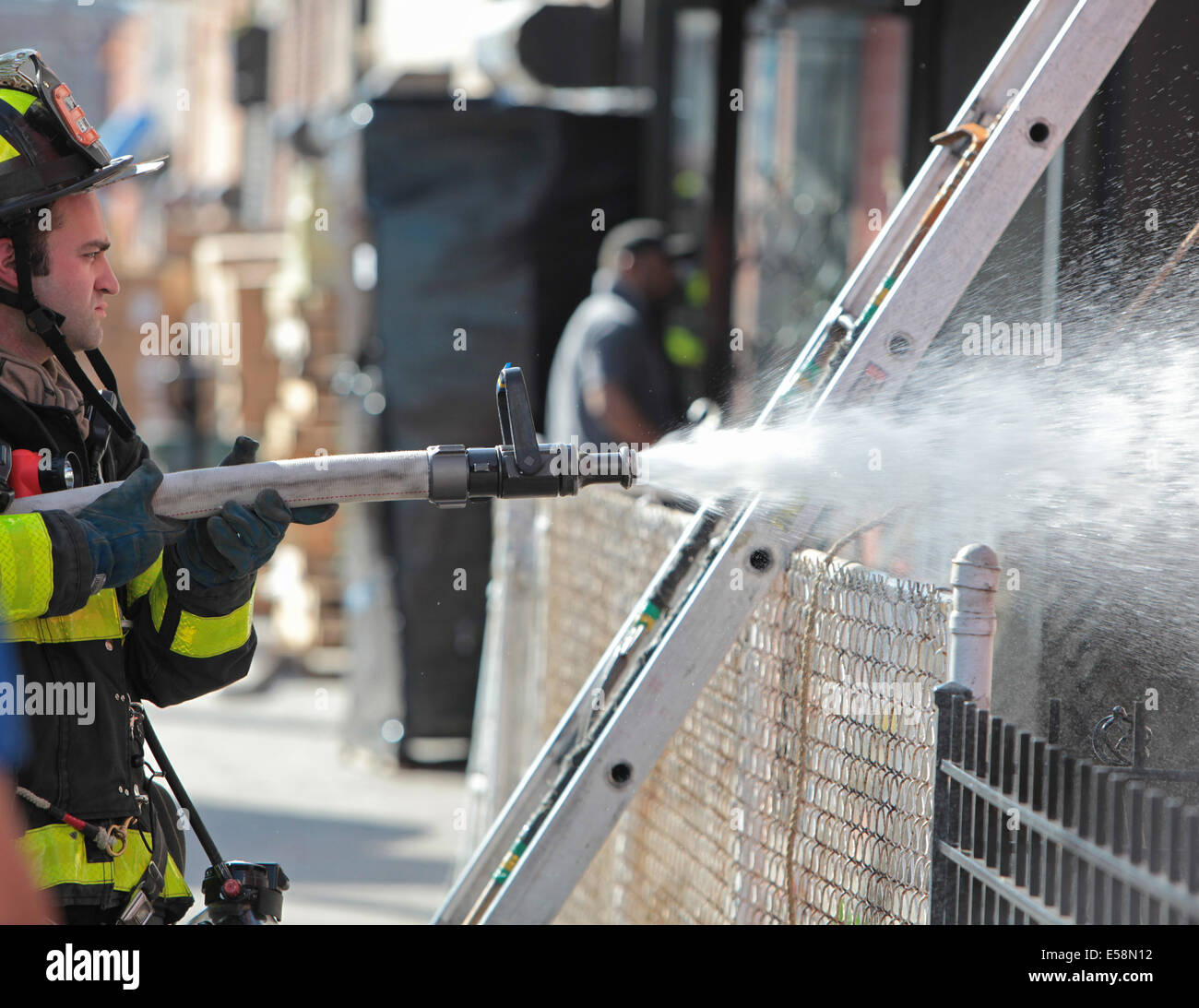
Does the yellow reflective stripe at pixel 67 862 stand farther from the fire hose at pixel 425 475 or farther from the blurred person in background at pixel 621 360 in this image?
the blurred person in background at pixel 621 360

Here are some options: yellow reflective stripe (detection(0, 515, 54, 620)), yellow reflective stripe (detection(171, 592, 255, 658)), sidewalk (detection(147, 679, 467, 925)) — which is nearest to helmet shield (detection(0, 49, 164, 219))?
yellow reflective stripe (detection(0, 515, 54, 620))

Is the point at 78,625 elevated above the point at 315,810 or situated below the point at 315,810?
above

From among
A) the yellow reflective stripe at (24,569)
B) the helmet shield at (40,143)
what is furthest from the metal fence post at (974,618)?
the helmet shield at (40,143)

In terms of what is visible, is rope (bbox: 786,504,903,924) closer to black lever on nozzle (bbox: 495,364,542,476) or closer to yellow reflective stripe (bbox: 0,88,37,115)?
black lever on nozzle (bbox: 495,364,542,476)

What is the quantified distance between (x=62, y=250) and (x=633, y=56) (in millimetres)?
6355

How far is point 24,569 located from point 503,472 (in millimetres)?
800

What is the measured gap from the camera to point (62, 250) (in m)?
2.59

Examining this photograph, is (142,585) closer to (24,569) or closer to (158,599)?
(158,599)

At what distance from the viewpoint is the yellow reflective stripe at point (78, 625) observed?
2.38 meters

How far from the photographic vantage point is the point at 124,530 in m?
2.32

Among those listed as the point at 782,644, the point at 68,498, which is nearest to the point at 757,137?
the point at 782,644

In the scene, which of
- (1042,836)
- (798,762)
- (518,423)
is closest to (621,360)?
(798,762)

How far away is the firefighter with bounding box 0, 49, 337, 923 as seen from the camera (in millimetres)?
2320
